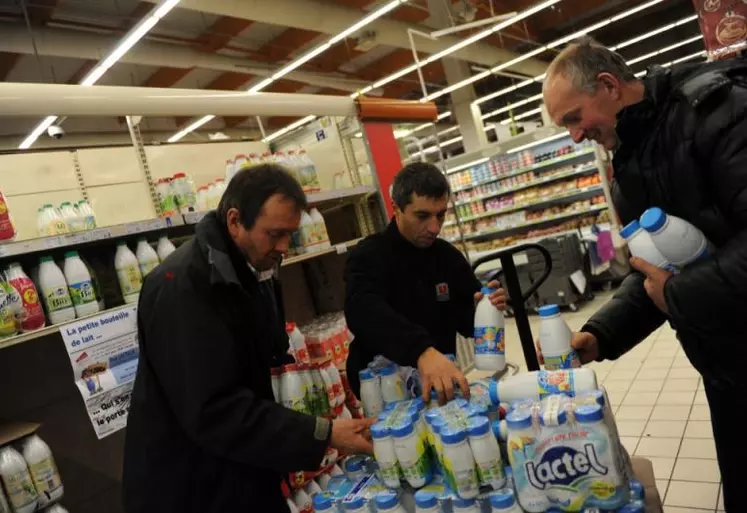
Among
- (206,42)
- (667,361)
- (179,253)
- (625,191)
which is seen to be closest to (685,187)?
(625,191)

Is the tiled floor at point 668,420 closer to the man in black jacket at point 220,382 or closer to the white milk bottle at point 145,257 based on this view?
the man in black jacket at point 220,382

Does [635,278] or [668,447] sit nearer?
[635,278]

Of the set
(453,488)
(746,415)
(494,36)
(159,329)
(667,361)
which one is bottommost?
(667,361)

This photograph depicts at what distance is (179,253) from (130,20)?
7595mm

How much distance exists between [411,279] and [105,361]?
1.40 metres

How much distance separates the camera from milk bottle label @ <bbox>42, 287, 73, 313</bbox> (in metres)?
2.18

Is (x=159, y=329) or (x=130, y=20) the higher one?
(x=130, y=20)

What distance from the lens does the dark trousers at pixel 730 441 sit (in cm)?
188

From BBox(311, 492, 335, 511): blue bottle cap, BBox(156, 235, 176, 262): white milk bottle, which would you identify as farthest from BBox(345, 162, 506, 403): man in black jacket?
BBox(156, 235, 176, 262): white milk bottle

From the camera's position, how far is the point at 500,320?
6.30 ft

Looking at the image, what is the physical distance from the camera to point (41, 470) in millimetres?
2051

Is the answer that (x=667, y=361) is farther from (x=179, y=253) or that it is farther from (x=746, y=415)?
(x=179, y=253)

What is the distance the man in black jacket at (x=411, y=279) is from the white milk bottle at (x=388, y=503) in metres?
0.56

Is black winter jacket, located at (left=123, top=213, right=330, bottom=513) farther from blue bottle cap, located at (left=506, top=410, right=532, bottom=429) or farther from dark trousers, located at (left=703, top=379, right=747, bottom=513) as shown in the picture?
dark trousers, located at (left=703, top=379, right=747, bottom=513)
